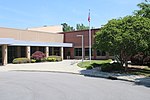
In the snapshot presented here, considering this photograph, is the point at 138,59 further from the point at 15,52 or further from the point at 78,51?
the point at 78,51

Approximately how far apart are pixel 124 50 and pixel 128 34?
238cm

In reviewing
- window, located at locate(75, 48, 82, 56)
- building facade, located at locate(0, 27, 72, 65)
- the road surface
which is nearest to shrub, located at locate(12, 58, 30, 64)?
building facade, located at locate(0, 27, 72, 65)

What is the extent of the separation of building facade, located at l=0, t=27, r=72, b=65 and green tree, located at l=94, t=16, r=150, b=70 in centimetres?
1799

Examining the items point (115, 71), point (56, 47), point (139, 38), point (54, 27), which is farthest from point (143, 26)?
point (54, 27)

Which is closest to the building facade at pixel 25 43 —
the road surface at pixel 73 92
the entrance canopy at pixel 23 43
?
the entrance canopy at pixel 23 43

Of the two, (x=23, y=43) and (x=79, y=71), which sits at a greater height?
(x=23, y=43)

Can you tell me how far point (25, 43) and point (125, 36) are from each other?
24.4 metres

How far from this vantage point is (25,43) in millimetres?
43531

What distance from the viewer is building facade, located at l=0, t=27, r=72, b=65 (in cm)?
4178

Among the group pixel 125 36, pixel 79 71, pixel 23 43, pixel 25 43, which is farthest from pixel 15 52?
pixel 125 36

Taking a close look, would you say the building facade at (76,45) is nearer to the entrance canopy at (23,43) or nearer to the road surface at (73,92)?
the entrance canopy at (23,43)

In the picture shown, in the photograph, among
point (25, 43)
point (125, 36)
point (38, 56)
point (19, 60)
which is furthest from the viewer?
point (25, 43)

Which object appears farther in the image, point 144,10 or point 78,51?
point 78,51

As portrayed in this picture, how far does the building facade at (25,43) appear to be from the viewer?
137 ft
